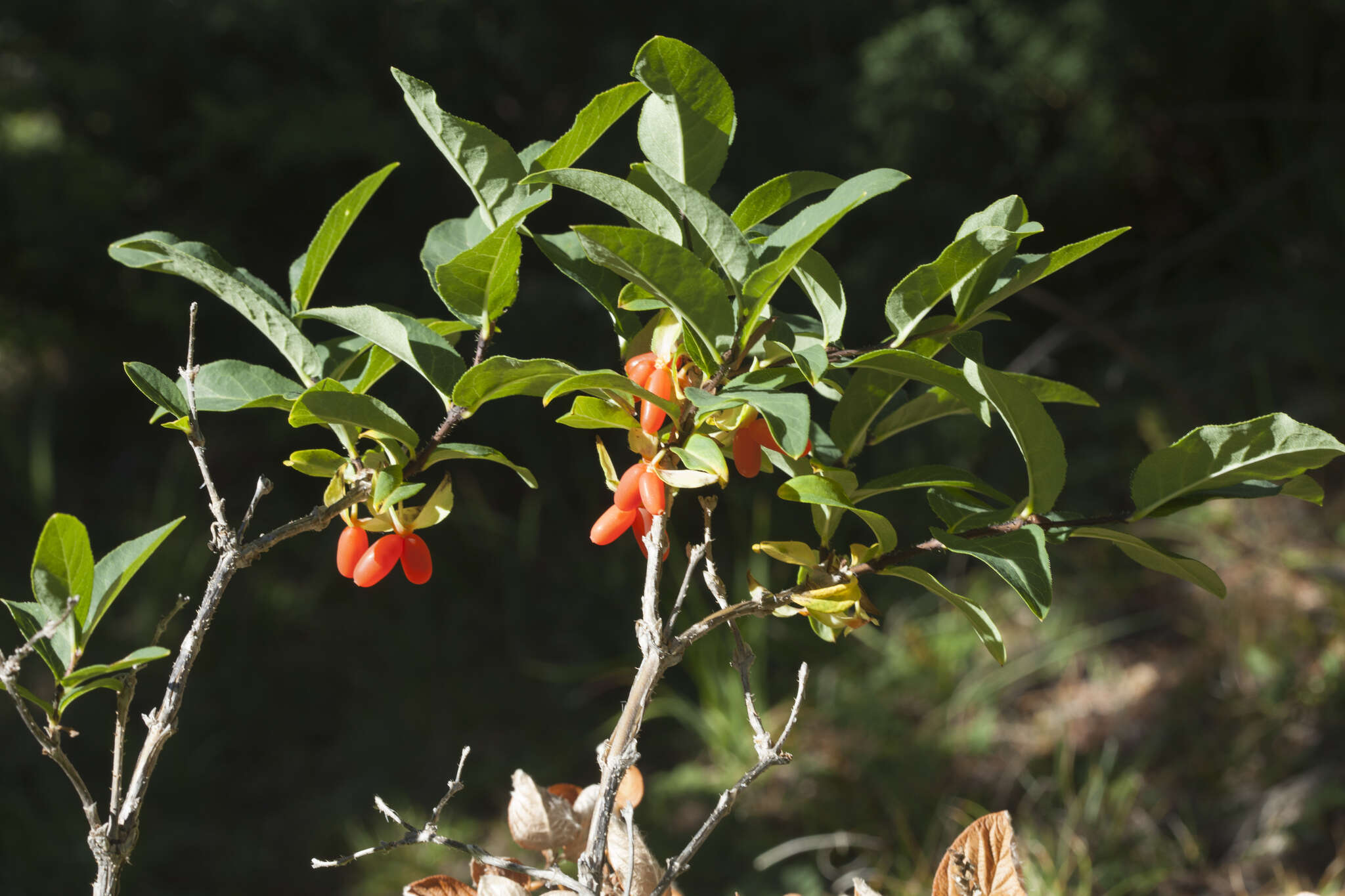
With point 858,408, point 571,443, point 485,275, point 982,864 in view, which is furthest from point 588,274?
point 571,443

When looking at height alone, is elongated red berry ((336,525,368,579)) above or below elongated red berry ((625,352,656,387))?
below

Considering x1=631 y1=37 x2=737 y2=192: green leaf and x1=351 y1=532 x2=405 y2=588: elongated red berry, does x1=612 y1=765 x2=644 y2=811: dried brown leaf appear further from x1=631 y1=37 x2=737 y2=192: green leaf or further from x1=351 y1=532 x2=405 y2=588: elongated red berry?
x1=631 y1=37 x2=737 y2=192: green leaf

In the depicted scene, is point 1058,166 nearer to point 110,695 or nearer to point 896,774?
point 896,774

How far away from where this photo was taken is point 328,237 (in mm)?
482

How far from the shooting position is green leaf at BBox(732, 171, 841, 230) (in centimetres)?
46

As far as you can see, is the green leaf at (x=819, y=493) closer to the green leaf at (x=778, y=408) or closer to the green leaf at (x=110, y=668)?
the green leaf at (x=778, y=408)

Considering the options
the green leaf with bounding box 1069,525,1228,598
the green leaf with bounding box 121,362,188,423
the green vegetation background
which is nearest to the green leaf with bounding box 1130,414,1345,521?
the green leaf with bounding box 1069,525,1228,598

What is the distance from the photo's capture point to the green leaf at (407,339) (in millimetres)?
420

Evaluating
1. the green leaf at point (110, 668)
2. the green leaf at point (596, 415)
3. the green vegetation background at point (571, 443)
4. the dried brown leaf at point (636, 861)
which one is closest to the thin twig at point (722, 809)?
the dried brown leaf at point (636, 861)

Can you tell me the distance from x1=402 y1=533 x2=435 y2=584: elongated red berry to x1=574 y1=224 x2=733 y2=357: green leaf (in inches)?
7.0

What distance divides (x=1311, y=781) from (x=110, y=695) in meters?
2.22

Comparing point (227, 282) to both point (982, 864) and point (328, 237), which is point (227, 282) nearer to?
point (328, 237)

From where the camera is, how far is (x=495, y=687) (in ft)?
6.97

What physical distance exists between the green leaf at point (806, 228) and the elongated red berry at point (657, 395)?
1.9 inches
